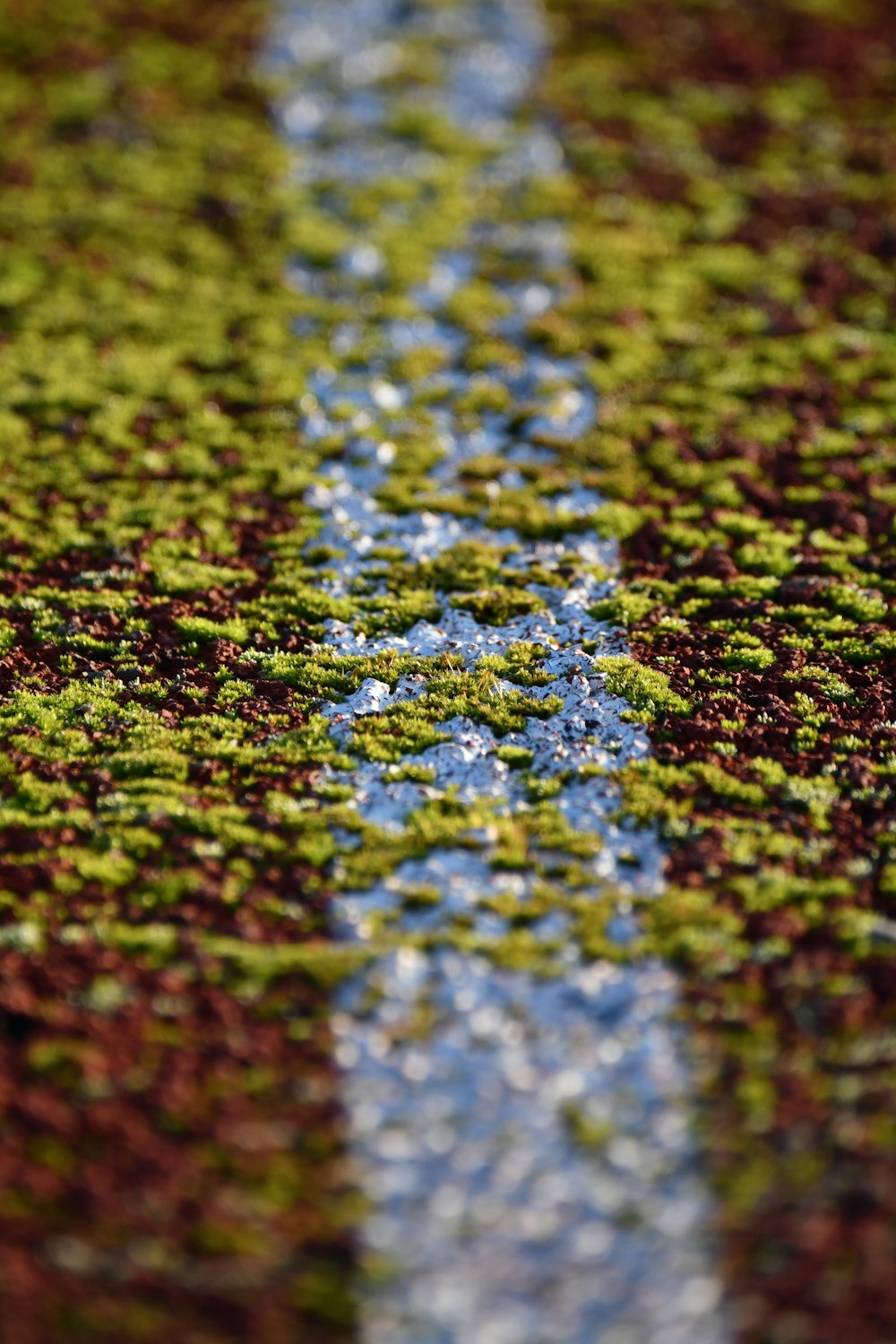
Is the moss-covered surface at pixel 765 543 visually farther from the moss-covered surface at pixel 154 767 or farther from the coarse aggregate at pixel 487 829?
the moss-covered surface at pixel 154 767

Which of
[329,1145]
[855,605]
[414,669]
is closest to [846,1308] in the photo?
[329,1145]

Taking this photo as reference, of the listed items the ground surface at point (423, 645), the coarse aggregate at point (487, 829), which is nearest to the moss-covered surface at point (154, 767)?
the ground surface at point (423, 645)

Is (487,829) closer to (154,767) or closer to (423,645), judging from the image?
(423,645)

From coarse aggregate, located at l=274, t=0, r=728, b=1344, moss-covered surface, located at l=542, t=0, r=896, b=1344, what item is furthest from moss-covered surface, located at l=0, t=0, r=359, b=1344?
moss-covered surface, located at l=542, t=0, r=896, b=1344

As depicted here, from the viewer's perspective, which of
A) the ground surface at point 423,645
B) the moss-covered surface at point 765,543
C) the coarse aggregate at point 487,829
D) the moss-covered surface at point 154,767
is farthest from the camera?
the moss-covered surface at point 765,543

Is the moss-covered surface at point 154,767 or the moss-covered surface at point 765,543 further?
the moss-covered surface at point 765,543

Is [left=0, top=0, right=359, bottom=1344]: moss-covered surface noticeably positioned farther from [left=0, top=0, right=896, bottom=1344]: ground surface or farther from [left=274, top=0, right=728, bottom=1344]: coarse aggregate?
[left=274, top=0, right=728, bottom=1344]: coarse aggregate
